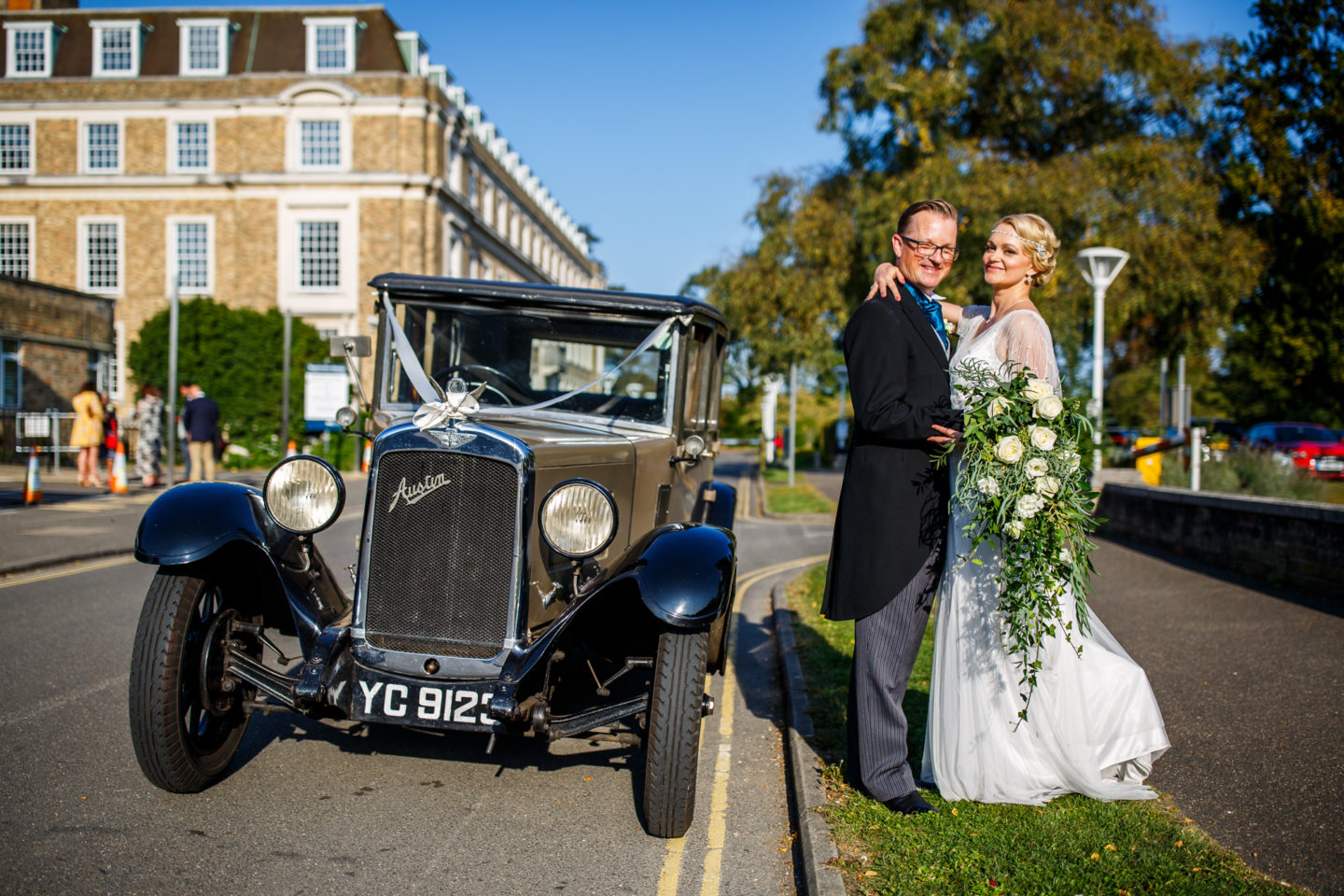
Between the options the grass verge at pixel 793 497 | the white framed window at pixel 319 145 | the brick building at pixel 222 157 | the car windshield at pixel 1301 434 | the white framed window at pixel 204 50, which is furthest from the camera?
the white framed window at pixel 204 50

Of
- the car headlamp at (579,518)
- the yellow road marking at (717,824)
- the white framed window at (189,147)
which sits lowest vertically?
the yellow road marking at (717,824)

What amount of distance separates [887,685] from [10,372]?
26.9m

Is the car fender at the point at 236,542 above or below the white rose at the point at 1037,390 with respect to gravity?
below

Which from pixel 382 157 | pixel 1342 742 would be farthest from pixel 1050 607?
pixel 382 157

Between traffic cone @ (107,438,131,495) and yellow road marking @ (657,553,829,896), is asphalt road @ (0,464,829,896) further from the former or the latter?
traffic cone @ (107,438,131,495)

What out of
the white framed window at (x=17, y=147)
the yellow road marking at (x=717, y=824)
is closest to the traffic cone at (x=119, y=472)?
the yellow road marking at (x=717, y=824)

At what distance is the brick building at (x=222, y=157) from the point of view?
113ft

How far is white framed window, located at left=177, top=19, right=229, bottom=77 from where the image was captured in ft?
116

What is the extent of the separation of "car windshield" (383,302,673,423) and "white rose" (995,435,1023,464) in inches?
94.2

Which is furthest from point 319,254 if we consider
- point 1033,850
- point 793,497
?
point 1033,850

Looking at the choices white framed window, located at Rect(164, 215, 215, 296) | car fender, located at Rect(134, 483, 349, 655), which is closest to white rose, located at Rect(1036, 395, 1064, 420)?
car fender, located at Rect(134, 483, 349, 655)

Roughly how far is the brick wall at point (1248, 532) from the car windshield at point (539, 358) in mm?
3868

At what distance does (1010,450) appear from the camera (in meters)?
3.29

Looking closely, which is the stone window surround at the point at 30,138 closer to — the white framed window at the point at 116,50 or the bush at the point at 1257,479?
the white framed window at the point at 116,50
